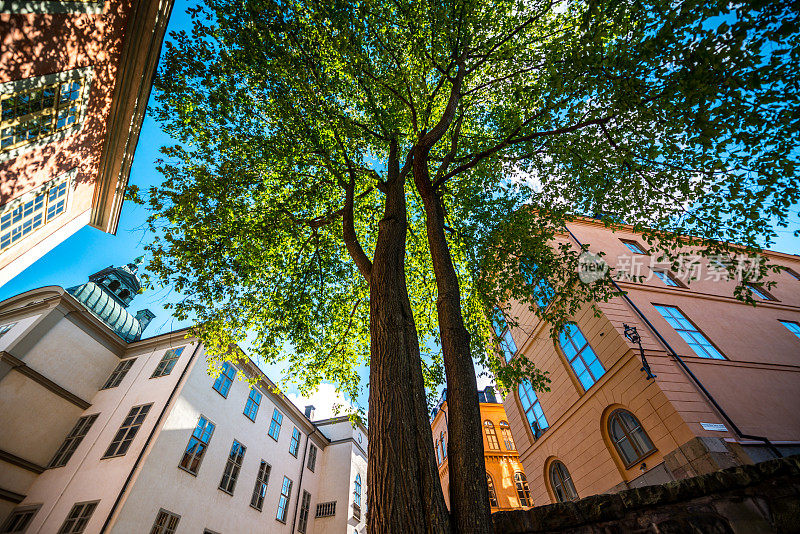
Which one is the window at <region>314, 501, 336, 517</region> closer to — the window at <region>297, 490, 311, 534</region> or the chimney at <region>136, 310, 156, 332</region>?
the window at <region>297, 490, 311, 534</region>

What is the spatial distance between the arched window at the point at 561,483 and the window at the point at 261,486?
13.9 metres

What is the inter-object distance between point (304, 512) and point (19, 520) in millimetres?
13168

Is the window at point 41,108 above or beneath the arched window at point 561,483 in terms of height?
above

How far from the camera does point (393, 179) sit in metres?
6.95

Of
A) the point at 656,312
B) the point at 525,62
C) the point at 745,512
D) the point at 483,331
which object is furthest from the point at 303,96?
the point at 656,312

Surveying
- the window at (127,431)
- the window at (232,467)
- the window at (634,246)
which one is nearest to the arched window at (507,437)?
the window at (634,246)

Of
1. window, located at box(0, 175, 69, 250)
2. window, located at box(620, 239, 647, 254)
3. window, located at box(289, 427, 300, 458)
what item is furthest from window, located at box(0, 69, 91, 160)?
window, located at box(620, 239, 647, 254)

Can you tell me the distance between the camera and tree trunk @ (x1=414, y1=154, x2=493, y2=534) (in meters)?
2.64

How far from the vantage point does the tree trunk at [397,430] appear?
2502 mm

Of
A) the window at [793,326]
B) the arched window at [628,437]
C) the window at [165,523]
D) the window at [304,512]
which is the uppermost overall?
the window at [793,326]

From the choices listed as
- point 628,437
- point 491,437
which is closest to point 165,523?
point 628,437

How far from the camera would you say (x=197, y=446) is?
1362 centimetres

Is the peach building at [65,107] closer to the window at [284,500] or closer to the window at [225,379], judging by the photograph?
the window at [225,379]

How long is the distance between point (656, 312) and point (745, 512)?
36.5ft
